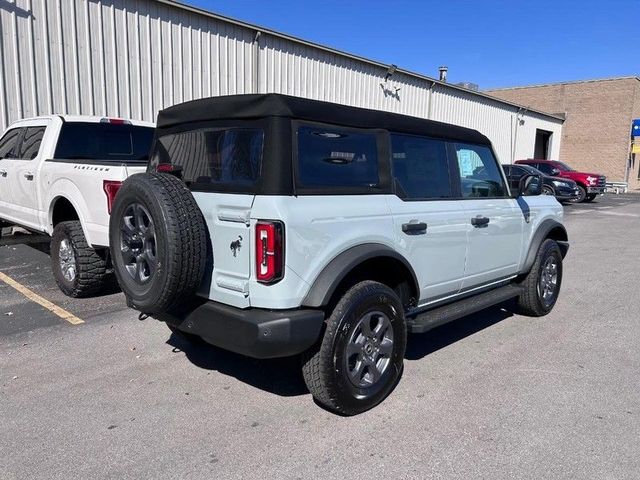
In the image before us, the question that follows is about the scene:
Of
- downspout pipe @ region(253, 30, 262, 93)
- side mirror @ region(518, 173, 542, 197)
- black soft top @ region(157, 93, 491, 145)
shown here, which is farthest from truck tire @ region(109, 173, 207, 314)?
downspout pipe @ region(253, 30, 262, 93)

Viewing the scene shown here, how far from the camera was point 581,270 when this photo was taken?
805 cm

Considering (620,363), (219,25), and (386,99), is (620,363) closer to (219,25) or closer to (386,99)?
(219,25)

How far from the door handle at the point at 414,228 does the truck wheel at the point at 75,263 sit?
11.4 ft

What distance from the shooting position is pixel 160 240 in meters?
2.88

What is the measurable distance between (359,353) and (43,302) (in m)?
3.97

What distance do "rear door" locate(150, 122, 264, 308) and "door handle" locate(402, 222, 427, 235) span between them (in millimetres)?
1155

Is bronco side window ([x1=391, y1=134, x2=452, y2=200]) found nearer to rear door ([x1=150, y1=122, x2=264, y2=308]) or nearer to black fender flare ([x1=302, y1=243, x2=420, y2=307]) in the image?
black fender flare ([x1=302, y1=243, x2=420, y2=307])

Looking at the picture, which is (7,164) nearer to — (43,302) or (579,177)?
(43,302)

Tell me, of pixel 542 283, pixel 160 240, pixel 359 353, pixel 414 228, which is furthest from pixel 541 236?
pixel 160 240

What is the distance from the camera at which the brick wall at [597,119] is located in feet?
112

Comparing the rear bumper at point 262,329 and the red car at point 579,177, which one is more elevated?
the red car at point 579,177

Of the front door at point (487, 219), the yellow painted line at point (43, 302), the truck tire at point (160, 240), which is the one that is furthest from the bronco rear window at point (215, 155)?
the yellow painted line at point (43, 302)

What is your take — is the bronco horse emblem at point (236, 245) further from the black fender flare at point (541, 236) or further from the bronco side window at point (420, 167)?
the black fender flare at point (541, 236)

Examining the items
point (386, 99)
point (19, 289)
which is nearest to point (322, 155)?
point (19, 289)
